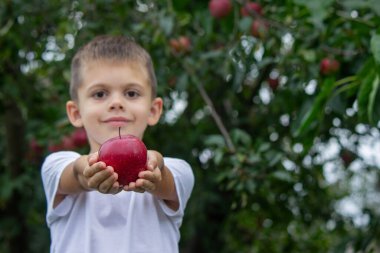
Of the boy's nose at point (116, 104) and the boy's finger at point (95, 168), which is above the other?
the boy's nose at point (116, 104)

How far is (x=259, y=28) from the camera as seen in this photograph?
9.36 ft

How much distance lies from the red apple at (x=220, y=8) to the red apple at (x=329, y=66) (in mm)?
479

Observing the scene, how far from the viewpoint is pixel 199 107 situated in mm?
3787

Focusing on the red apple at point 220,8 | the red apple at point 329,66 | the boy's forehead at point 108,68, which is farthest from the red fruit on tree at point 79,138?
the boy's forehead at point 108,68

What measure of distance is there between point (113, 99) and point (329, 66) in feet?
4.38

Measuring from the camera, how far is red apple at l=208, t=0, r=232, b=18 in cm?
280

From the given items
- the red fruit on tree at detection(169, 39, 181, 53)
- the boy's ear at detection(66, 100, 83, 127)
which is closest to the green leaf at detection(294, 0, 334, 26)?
the red fruit on tree at detection(169, 39, 181, 53)

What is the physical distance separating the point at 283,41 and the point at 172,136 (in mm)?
1193

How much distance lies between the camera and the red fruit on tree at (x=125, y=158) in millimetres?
1321

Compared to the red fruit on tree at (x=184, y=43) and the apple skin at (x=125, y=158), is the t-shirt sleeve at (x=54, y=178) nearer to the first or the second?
the apple skin at (x=125, y=158)

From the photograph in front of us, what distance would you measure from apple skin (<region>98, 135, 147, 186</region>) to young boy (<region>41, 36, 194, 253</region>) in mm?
105

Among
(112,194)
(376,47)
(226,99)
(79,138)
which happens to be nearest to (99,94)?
(112,194)

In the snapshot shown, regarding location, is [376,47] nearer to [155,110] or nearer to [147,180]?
[155,110]

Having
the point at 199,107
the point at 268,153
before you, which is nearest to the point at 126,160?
the point at 268,153
